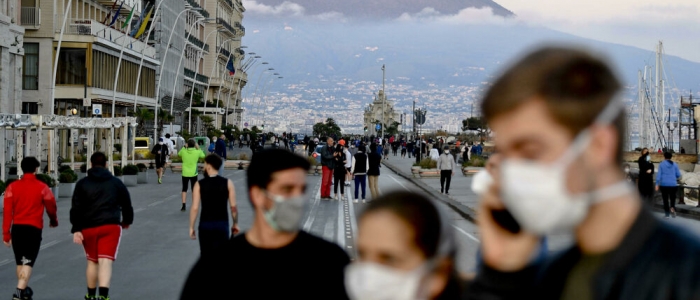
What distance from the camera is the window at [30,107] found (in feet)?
189

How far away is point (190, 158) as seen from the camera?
23828 mm

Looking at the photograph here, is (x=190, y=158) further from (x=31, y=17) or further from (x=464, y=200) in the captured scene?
(x=31, y=17)

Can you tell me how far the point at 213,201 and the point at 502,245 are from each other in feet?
28.4

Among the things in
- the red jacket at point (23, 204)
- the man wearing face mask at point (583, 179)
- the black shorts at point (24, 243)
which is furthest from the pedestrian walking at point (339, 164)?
the man wearing face mask at point (583, 179)

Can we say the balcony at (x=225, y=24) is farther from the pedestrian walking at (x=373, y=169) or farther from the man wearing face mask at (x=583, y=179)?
the man wearing face mask at (x=583, y=179)

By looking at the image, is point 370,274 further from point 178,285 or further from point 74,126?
point 74,126

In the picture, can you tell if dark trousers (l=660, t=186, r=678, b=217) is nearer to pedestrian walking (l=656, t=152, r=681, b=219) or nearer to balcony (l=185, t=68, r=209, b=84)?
pedestrian walking (l=656, t=152, r=681, b=219)

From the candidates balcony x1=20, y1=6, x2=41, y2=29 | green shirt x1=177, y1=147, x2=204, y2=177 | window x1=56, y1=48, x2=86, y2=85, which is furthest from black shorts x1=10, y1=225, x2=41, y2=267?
window x1=56, y1=48, x2=86, y2=85

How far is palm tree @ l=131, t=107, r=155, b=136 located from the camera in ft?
227

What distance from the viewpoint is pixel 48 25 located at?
5969 centimetres

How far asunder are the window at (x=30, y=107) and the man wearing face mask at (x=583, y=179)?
58.3 meters

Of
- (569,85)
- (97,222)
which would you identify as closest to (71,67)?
(97,222)

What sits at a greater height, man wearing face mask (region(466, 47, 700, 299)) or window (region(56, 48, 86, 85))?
window (region(56, 48, 86, 85))

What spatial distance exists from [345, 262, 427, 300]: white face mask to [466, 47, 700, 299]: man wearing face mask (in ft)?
1.90
